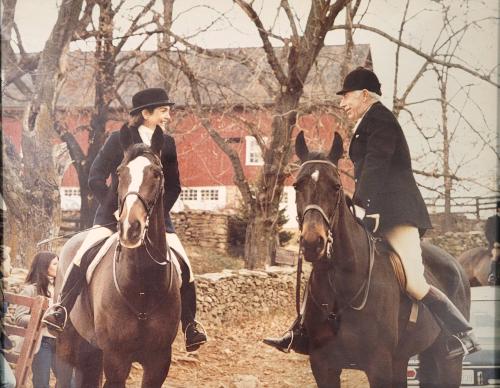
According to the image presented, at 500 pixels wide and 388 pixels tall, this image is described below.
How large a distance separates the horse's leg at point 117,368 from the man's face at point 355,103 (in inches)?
79.7

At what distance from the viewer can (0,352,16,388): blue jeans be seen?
4.04 metres

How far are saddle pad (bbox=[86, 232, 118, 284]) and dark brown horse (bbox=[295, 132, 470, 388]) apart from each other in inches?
47.8

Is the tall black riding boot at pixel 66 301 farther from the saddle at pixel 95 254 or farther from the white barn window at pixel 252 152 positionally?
the white barn window at pixel 252 152

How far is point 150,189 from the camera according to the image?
3223 millimetres

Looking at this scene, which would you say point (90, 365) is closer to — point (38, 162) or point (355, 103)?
point (38, 162)

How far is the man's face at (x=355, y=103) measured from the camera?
387cm

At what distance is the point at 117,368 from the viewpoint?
3457 mm

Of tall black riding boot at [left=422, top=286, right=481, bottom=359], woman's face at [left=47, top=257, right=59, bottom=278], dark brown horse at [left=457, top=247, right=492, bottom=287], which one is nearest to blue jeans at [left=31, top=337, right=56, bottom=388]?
woman's face at [left=47, top=257, right=59, bottom=278]

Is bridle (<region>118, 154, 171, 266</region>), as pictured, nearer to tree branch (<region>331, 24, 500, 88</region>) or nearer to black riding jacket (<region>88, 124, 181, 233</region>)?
black riding jacket (<region>88, 124, 181, 233</region>)

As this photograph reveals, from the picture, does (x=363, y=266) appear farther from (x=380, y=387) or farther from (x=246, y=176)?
(x=246, y=176)

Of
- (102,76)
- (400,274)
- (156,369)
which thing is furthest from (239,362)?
(102,76)

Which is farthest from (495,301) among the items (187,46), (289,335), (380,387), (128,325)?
(187,46)

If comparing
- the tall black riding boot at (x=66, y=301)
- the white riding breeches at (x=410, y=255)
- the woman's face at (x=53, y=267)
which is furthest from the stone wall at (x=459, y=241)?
the woman's face at (x=53, y=267)

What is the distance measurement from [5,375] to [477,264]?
3.29 m
